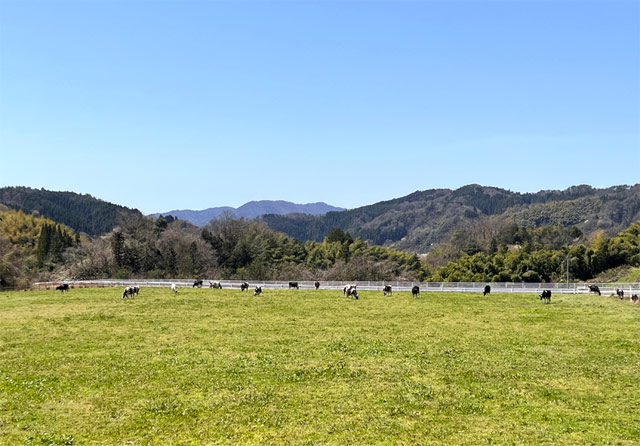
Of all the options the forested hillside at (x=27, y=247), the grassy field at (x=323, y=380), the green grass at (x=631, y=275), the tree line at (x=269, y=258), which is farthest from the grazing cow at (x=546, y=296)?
the forested hillside at (x=27, y=247)

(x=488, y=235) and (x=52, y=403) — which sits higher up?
(x=488, y=235)

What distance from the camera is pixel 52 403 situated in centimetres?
1730

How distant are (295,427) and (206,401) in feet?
12.3

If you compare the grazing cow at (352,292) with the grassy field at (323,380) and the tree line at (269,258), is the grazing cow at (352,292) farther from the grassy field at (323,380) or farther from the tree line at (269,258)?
the tree line at (269,258)

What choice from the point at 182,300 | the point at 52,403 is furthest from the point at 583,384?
the point at 182,300

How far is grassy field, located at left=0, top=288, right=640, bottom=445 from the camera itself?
14.6 m

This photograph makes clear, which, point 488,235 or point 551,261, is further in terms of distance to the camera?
point 488,235

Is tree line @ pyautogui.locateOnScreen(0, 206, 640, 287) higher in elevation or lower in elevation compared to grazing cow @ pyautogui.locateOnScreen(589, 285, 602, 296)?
higher

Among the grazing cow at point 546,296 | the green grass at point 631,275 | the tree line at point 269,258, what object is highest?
the tree line at point 269,258

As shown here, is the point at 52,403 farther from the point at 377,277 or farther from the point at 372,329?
the point at 377,277

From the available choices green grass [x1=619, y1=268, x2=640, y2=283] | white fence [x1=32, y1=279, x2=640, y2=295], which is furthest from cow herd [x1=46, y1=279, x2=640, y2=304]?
green grass [x1=619, y1=268, x2=640, y2=283]

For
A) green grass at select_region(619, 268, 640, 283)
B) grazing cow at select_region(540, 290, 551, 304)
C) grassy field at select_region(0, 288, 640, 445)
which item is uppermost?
green grass at select_region(619, 268, 640, 283)

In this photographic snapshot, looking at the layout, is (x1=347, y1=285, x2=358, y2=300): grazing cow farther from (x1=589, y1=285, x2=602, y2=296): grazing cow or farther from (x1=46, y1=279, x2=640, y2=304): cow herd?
(x1=589, y1=285, x2=602, y2=296): grazing cow

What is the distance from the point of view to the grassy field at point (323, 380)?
48.0 ft
